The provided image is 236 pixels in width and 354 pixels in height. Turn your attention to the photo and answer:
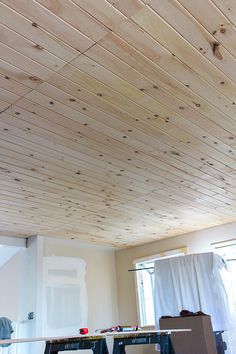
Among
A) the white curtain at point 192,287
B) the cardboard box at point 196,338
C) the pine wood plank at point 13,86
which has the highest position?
the pine wood plank at point 13,86

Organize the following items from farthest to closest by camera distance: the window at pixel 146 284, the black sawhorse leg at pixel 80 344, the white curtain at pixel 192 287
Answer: the window at pixel 146 284
the white curtain at pixel 192 287
the black sawhorse leg at pixel 80 344

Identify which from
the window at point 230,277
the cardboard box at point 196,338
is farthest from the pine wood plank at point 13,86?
the window at point 230,277

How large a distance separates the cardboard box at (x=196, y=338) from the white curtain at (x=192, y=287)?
2.14 ft

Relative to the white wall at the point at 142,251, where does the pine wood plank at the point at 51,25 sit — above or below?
above

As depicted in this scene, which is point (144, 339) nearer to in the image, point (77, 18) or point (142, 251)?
point (77, 18)

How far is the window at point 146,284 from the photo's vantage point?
568cm

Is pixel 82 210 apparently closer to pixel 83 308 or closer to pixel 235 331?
pixel 83 308

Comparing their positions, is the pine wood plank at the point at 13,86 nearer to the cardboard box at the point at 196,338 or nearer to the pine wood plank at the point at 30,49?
the pine wood plank at the point at 30,49

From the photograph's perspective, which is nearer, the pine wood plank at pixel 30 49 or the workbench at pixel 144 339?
the pine wood plank at pixel 30 49

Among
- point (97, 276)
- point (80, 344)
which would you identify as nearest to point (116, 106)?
point (80, 344)

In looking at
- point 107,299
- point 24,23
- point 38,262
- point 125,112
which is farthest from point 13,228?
point 24,23

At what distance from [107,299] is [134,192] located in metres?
2.86

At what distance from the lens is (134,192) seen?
384 centimetres

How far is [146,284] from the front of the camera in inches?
233
